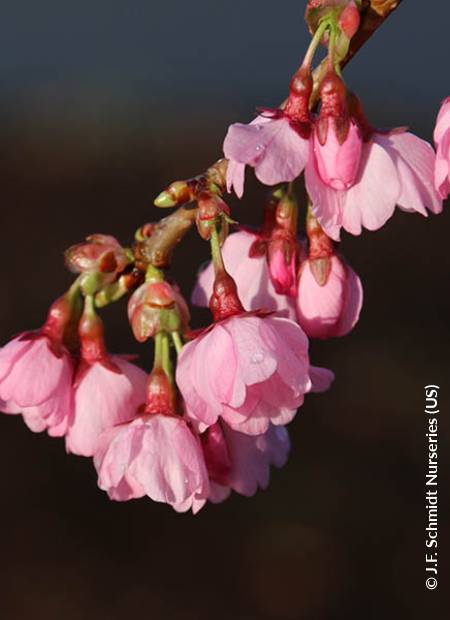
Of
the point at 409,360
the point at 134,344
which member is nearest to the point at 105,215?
the point at 134,344

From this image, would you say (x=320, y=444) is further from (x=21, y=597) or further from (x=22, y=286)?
(x=22, y=286)

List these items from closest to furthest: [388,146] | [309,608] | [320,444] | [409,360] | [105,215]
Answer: [388,146], [309,608], [320,444], [409,360], [105,215]

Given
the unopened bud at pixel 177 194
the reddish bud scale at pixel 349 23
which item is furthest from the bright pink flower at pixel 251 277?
the reddish bud scale at pixel 349 23

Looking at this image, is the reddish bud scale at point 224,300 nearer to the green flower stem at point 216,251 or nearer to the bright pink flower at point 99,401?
the green flower stem at point 216,251

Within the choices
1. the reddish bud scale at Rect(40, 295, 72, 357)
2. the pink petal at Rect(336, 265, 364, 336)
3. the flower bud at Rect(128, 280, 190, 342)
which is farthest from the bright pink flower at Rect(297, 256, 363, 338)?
the reddish bud scale at Rect(40, 295, 72, 357)

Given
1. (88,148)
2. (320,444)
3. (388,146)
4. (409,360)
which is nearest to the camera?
(388,146)

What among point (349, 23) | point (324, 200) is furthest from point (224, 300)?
point (349, 23)

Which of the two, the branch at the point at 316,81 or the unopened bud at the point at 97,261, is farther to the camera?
the unopened bud at the point at 97,261
